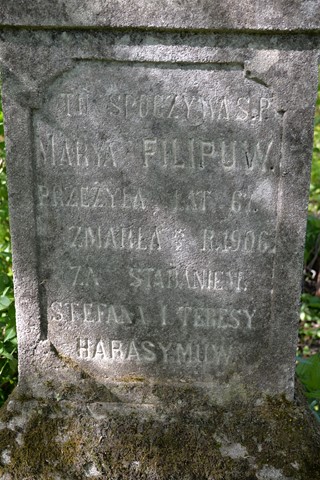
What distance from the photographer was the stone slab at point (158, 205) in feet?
6.75

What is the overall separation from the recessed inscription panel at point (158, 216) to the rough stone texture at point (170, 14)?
6.0 inches

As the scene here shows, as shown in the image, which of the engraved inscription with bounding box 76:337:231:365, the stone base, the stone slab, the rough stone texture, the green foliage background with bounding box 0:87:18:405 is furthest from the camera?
the green foliage background with bounding box 0:87:18:405

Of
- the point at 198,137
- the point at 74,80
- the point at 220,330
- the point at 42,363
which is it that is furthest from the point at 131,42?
the point at 42,363

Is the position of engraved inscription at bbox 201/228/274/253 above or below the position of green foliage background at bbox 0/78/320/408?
above

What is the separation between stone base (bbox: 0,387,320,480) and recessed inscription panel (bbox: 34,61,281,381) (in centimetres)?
17

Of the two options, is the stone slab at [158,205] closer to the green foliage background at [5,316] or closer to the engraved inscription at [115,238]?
the engraved inscription at [115,238]

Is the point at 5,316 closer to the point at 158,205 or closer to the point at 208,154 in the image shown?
the point at 158,205

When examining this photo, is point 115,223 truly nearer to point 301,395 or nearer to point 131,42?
point 131,42

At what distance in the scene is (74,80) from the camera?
6.91ft

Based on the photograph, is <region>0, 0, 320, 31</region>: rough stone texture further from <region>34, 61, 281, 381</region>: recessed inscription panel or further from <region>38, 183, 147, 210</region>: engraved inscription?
<region>38, 183, 147, 210</region>: engraved inscription

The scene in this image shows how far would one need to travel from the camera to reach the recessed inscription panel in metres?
2.10

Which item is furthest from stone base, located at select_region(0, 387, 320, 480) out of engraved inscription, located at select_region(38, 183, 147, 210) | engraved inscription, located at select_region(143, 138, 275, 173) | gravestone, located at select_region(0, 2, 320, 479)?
engraved inscription, located at select_region(143, 138, 275, 173)

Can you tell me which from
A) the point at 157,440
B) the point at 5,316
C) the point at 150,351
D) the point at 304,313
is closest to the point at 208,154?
the point at 150,351

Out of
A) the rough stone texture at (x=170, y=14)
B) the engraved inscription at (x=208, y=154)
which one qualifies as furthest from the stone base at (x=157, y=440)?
the rough stone texture at (x=170, y=14)
